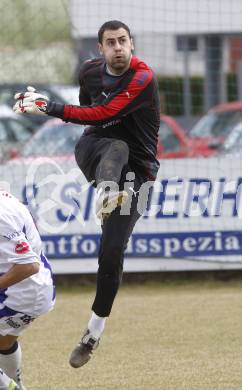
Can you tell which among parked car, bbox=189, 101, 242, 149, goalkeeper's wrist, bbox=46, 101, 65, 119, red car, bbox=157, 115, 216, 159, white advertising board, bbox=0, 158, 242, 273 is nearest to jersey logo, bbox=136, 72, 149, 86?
goalkeeper's wrist, bbox=46, 101, 65, 119

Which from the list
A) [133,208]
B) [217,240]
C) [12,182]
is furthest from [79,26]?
[133,208]

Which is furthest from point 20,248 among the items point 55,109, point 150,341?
point 150,341

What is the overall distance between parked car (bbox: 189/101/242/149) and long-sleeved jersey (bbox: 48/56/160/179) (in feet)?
21.0

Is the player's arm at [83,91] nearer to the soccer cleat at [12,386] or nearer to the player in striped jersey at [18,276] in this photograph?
the player in striped jersey at [18,276]

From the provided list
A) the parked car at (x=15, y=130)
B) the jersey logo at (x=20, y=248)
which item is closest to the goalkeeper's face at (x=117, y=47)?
the jersey logo at (x=20, y=248)

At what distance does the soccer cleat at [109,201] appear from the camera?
6910 mm

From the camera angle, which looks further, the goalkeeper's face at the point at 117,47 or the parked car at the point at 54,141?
the parked car at the point at 54,141

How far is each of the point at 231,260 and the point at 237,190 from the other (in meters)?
0.77

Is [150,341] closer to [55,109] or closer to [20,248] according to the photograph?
[55,109]

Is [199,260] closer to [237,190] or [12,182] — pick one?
[237,190]

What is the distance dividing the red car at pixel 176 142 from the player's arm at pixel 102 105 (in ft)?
18.1

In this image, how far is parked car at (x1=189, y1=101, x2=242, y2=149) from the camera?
1423 centimetres

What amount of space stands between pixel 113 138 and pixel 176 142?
6775 millimetres

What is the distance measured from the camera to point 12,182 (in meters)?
11.7
